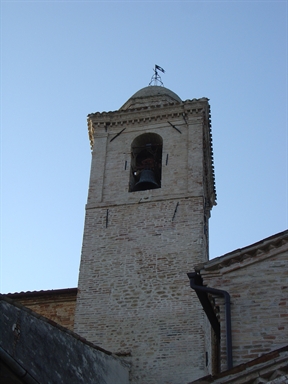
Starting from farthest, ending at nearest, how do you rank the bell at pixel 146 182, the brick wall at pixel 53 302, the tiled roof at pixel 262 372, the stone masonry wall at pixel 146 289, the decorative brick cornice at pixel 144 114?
the decorative brick cornice at pixel 144 114
the bell at pixel 146 182
the brick wall at pixel 53 302
the stone masonry wall at pixel 146 289
the tiled roof at pixel 262 372

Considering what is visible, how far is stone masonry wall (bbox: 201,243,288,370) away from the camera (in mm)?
9017

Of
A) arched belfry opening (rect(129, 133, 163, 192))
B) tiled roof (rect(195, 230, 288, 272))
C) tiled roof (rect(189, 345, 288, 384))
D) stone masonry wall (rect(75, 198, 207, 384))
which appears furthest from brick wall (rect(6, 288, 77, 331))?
tiled roof (rect(189, 345, 288, 384))

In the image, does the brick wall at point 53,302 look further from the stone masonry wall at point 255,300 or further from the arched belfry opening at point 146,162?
the stone masonry wall at point 255,300

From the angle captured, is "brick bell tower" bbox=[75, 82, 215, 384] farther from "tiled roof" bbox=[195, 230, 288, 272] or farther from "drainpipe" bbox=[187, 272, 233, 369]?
"tiled roof" bbox=[195, 230, 288, 272]

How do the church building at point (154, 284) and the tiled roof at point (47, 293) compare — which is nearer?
the church building at point (154, 284)

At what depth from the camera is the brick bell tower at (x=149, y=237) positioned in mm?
15281

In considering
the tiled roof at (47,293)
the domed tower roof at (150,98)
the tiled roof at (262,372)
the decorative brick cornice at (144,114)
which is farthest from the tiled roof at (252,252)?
the domed tower roof at (150,98)

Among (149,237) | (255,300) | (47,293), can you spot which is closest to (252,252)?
(255,300)

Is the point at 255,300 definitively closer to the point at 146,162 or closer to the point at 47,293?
the point at 47,293

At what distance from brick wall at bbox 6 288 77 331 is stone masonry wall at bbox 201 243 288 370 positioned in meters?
8.24

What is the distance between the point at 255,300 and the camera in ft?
31.1

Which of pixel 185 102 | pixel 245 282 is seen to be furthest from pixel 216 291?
pixel 185 102

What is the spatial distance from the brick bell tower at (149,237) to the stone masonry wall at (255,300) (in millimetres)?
5488

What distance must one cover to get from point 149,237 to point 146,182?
2159 millimetres
